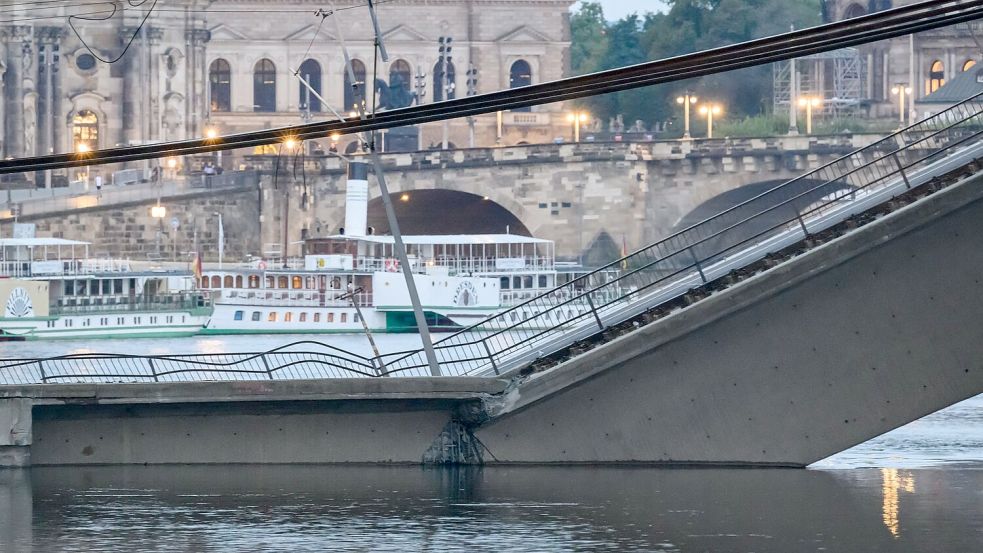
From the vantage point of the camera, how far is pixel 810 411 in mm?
28516

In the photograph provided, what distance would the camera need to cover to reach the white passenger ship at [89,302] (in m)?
75.1

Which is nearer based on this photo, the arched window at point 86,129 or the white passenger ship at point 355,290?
the white passenger ship at point 355,290

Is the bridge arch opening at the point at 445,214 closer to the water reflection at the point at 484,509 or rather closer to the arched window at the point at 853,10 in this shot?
the arched window at the point at 853,10

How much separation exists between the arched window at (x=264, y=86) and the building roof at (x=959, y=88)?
44.9 metres

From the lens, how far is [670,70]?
22094 millimetres

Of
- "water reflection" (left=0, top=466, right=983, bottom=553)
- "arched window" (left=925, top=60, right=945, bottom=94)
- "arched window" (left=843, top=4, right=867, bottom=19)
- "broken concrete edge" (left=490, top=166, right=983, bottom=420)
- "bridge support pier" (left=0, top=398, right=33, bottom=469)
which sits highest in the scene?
"arched window" (left=843, top=4, right=867, bottom=19)

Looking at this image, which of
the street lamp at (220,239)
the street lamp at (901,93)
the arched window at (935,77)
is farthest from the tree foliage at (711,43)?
the street lamp at (220,239)

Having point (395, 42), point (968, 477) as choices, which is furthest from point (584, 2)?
point (968, 477)

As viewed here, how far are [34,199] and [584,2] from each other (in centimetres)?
9302

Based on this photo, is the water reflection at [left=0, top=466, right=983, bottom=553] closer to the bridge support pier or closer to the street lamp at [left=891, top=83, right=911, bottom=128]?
the bridge support pier

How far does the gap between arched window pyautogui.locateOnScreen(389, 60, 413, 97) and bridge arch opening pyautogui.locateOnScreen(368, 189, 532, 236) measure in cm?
2280

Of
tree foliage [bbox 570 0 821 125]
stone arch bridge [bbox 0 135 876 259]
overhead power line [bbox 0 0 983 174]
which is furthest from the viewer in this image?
tree foliage [bbox 570 0 821 125]

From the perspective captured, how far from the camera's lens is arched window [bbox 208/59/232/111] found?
13612 centimetres

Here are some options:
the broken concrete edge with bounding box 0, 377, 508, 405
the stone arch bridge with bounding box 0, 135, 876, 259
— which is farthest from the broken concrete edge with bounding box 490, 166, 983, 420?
the stone arch bridge with bounding box 0, 135, 876, 259
